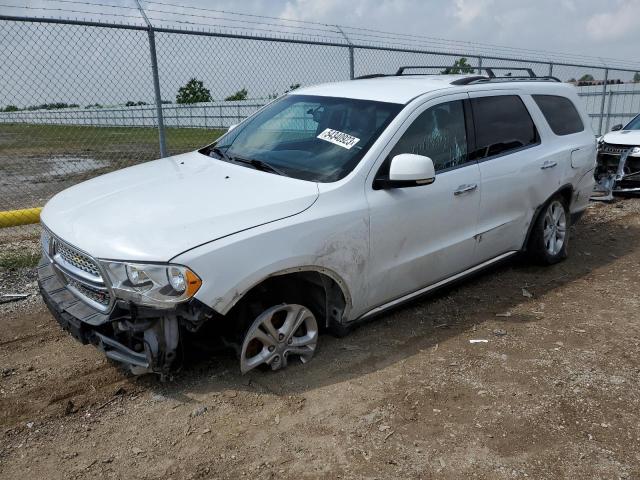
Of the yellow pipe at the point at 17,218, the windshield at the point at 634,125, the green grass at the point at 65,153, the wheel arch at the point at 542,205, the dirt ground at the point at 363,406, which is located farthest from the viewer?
the green grass at the point at 65,153

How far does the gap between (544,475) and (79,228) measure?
2733mm

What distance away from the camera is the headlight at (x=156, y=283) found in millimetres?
2842

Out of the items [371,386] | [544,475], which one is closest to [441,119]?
[371,386]

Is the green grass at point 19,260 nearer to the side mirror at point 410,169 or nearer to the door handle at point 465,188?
the side mirror at point 410,169

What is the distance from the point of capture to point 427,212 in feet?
12.8

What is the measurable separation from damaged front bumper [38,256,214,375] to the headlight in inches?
1.8

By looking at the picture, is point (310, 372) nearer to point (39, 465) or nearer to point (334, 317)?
point (334, 317)

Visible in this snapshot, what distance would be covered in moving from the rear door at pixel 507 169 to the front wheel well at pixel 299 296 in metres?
1.46

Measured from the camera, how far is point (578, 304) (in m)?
4.79

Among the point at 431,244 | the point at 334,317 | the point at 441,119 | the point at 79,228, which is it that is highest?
the point at 441,119

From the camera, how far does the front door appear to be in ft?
12.1

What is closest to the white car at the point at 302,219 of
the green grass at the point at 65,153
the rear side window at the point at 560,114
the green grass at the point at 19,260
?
the rear side window at the point at 560,114

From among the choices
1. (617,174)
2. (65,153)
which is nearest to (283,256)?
(617,174)

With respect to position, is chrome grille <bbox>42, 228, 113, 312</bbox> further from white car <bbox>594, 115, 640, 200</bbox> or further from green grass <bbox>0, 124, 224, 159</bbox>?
green grass <bbox>0, 124, 224, 159</bbox>
